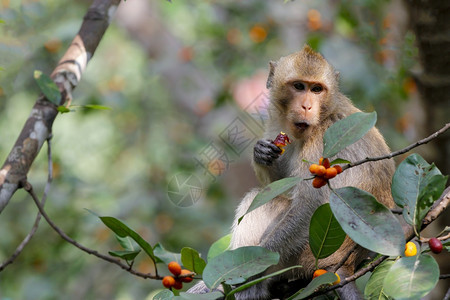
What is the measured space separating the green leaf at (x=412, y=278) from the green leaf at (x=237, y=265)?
404 mm

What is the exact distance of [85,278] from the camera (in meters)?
6.34

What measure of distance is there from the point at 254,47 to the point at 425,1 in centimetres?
308

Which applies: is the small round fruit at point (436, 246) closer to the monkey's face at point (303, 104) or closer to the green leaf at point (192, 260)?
the green leaf at point (192, 260)

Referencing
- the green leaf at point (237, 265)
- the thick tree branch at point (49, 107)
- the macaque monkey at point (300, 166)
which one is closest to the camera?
the green leaf at point (237, 265)

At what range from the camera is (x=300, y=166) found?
341cm

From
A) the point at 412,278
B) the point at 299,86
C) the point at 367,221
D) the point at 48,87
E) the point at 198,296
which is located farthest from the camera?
the point at 299,86

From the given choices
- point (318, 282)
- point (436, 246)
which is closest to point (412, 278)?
point (436, 246)

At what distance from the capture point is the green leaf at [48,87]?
272 centimetres

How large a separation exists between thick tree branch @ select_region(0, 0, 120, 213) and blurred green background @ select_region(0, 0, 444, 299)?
5.10ft

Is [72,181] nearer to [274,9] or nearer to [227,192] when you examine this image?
[227,192]

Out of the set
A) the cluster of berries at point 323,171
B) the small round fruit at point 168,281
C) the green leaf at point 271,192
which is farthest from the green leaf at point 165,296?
the cluster of berries at point 323,171

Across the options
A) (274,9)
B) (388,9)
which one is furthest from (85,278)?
(388,9)

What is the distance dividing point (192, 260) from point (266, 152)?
4.45ft

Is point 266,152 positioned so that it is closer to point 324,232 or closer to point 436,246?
point 324,232
